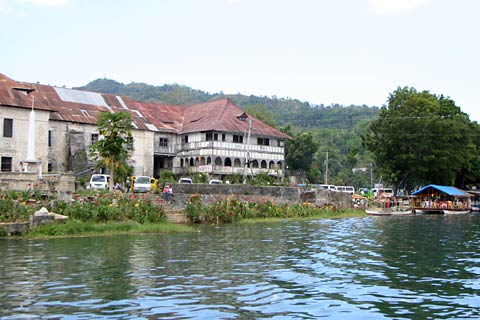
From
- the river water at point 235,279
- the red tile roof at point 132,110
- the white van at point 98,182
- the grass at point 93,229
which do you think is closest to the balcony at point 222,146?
the red tile roof at point 132,110

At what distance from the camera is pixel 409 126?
6831cm

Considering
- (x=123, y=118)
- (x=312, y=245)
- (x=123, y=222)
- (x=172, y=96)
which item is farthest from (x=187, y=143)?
(x=172, y=96)

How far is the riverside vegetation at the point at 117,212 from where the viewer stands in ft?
87.8

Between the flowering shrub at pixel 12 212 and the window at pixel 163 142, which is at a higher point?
the window at pixel 163 142

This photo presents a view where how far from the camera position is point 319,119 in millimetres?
161500

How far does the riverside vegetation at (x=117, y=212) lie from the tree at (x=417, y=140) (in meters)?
31.2

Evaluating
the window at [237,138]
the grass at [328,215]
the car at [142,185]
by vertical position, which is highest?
the window at [237,138]

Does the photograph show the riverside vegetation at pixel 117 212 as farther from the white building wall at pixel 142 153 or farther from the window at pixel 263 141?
the window at pixel 263 141

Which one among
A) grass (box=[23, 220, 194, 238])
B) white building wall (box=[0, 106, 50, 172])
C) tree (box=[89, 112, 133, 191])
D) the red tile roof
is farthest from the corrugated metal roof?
grass (box=[23, 220, 194, 238])

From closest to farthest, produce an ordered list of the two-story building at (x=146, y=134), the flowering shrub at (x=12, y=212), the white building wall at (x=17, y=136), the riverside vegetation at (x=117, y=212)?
the flowering shrub at (x=12, y=212) < the riverside vegetation at (x=117, y=212) < the white building wall at (x=17, y=136) < the two-story building at (x=146, y=134)

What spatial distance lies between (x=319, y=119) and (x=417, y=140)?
9313 centimetres

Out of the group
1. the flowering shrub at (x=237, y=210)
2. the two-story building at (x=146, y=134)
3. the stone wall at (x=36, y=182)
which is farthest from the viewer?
the two-story building at (x=146, y=134)

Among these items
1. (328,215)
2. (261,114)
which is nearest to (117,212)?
(328,215)

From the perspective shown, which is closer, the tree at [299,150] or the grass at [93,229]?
the grass at [93,229]
